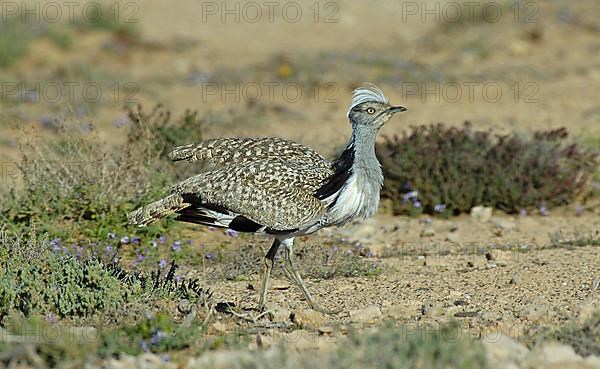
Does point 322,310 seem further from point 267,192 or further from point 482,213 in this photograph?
point 482,213

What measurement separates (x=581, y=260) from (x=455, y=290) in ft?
4.01

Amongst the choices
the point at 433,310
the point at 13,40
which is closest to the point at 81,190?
the point at 433,310

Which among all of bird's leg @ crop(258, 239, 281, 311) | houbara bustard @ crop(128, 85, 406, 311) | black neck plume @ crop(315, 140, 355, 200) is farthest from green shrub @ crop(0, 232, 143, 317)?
black neck plume @ crop(315, 140, 355, 200)

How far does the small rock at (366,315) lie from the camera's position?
597cm

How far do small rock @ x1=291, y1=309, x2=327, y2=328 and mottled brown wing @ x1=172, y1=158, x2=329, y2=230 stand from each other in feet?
2.05

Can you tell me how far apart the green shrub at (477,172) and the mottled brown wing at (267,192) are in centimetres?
302

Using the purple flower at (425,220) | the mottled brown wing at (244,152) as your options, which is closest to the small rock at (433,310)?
the mottled brown wing at (244,152)

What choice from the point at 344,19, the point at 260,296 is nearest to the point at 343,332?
the point at 260,296

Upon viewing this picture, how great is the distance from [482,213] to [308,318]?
3.75 meters

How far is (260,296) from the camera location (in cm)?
657

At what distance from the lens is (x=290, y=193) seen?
6328 mm

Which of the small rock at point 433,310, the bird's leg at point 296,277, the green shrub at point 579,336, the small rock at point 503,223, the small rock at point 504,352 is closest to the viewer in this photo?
the small rock at point 504,352

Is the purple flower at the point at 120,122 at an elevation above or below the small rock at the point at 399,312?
above

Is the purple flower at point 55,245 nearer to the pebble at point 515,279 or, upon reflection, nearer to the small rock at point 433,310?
the small rock at point 433,310
